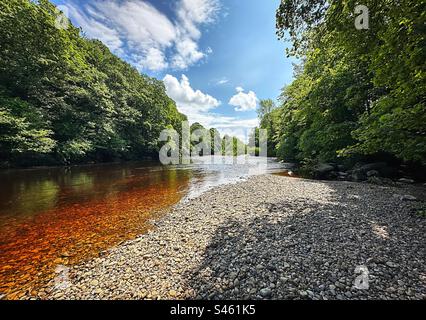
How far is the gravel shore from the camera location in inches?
117

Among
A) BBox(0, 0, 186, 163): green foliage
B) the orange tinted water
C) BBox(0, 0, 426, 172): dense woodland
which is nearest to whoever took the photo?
the orange tinted water

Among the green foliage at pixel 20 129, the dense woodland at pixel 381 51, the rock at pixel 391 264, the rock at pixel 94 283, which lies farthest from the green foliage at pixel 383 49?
the green foliage at pixel 20 129

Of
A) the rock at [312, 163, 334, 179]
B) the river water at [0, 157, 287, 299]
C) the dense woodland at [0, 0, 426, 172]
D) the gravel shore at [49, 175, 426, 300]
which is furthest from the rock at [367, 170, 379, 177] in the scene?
the river water at [0, 157, 287, 299]

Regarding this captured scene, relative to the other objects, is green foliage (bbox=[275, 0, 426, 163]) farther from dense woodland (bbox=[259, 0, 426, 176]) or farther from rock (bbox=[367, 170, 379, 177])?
rock (bbox=[367, 170, 379, 177])

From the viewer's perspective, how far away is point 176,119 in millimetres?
56781

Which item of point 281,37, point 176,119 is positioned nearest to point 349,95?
point 281,37

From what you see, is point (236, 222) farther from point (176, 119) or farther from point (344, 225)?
point (176, 119)

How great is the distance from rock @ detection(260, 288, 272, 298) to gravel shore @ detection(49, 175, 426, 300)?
1 centimetres

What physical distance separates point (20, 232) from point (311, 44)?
37.7 feet

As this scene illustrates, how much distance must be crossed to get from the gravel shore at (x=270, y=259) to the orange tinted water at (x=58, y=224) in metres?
0.56

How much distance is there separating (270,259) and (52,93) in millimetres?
27405

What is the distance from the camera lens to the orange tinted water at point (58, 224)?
4051 mm

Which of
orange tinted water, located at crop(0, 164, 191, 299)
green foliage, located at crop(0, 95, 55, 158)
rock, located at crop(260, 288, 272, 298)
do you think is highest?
green foliage, located at crop(0, 95, 55, 158)

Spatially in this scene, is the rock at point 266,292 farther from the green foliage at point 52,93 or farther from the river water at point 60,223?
the green foliage at point 52,93
